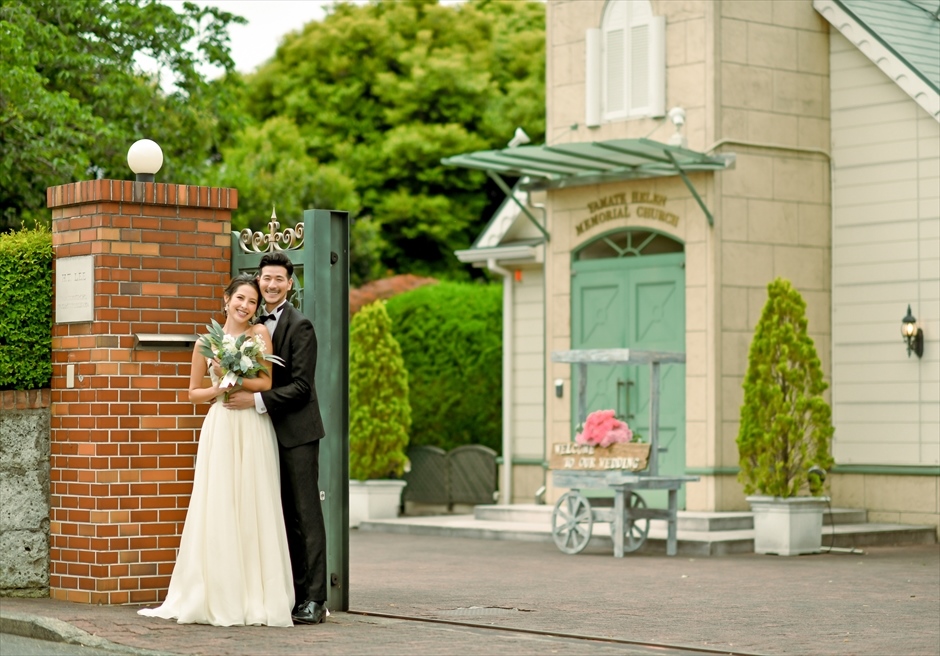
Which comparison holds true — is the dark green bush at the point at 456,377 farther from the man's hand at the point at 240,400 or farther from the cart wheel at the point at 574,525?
the man's hand at the point at 240,400

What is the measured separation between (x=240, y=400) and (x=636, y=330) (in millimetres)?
9909

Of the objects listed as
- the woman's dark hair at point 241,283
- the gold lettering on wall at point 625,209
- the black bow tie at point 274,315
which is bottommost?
the black bow tie at point 274,315

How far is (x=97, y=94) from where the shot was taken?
21.9m

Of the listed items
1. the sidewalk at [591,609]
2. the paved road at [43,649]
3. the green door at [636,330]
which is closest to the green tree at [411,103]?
the green door at [636,330]

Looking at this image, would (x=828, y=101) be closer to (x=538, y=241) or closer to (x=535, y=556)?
(x=538, y=241)

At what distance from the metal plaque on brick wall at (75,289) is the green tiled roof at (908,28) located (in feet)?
34.6

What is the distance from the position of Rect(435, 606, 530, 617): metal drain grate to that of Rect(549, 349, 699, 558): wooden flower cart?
520 centimetres

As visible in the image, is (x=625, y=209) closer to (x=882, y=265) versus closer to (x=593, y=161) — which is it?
(x=593, y=161)

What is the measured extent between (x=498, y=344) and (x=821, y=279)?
6527 mm

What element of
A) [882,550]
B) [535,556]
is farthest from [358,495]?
[882,550]

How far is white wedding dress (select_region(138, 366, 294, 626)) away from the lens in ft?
31.7

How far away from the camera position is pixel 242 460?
32.2 feet

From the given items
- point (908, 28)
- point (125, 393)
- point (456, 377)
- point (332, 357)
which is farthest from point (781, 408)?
point (456, 377)

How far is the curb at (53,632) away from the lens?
28.1ft
